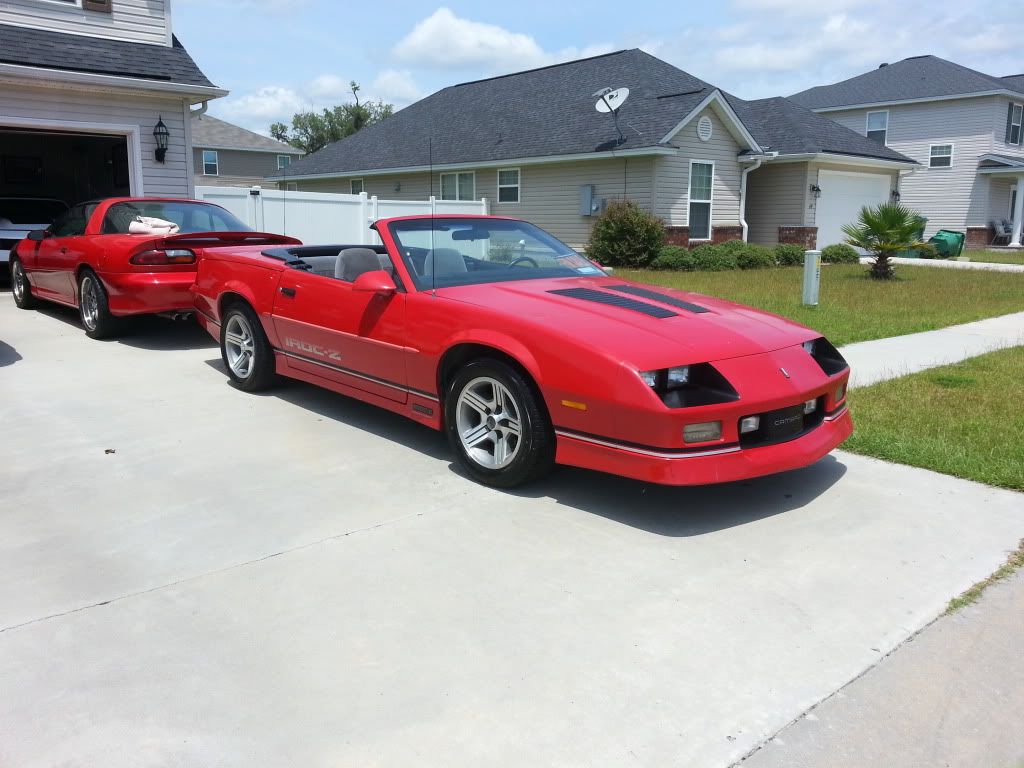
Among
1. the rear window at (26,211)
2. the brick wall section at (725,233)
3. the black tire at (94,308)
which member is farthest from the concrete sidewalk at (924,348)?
the rear window at (26,211)

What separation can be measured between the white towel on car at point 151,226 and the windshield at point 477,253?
404 cm

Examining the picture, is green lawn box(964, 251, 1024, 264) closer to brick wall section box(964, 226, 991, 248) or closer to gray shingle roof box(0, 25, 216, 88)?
brick wall section box(964, 226, 991, 248)

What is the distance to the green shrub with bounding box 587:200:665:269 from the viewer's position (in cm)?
1969

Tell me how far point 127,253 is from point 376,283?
418 cm

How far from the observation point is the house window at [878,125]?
3497 cm

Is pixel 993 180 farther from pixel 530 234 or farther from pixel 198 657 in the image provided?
pixel 198 657

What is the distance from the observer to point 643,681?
2836 mm

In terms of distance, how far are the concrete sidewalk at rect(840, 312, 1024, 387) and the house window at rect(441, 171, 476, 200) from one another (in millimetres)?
16947

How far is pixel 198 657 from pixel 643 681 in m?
1.54

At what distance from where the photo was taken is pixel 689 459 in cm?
392

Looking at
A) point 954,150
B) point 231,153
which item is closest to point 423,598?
point 954,150

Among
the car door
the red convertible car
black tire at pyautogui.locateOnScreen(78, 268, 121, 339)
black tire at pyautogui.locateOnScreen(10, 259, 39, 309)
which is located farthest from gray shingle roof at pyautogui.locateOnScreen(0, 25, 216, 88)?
the car door

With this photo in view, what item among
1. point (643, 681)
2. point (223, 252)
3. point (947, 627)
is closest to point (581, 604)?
point (643, 681)

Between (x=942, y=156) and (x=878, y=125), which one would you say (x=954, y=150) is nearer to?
(x=942, y=156)
